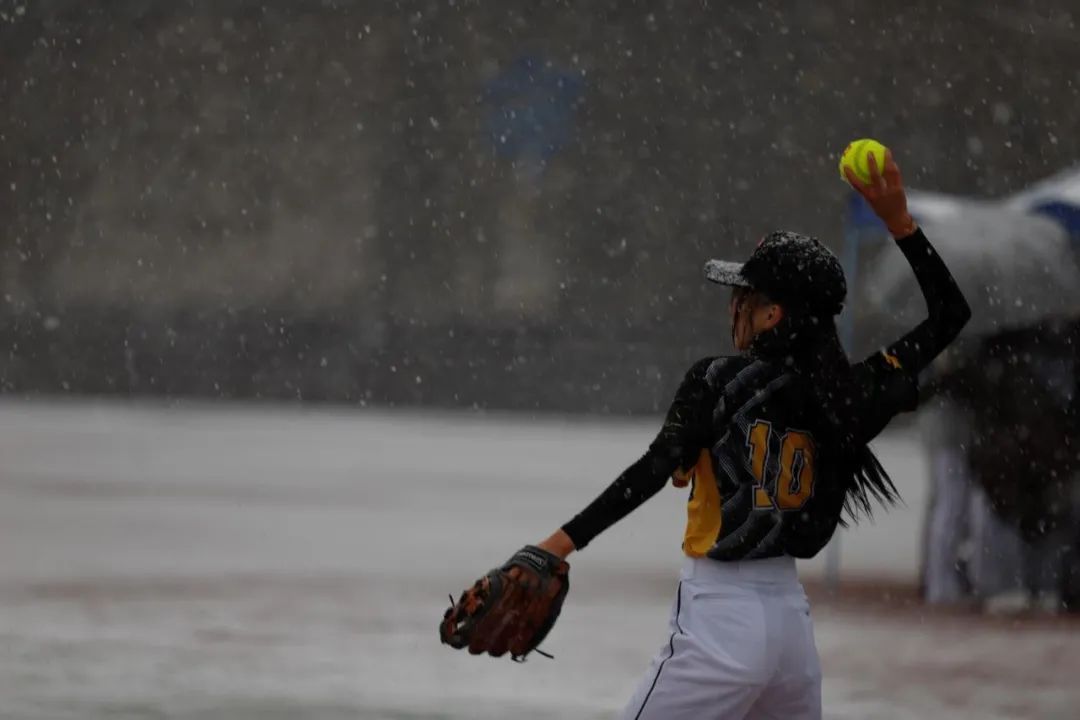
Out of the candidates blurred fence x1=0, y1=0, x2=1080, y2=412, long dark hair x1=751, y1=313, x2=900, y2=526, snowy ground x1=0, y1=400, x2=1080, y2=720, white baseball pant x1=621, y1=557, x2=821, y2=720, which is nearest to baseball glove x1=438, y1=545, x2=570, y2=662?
white baseball pant x1=621, y1=557, x2=821, y2=720

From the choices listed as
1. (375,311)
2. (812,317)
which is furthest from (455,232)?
(812,317)

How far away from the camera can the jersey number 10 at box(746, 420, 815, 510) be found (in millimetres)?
3309

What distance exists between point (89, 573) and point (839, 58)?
1083 inches

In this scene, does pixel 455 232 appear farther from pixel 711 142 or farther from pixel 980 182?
pixel 980 182

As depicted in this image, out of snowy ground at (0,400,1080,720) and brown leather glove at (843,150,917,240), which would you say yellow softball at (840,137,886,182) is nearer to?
brown leather glove at (843,150,917,240)

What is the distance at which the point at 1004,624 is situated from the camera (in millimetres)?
9000

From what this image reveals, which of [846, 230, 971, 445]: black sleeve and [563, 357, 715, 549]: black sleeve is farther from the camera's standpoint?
[846, 230, 971, 445]: black sleeve

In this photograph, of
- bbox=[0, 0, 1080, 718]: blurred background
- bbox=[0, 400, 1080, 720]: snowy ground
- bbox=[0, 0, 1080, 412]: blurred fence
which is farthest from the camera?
bbox=[0, 0, 1080, 412]: blurred fence

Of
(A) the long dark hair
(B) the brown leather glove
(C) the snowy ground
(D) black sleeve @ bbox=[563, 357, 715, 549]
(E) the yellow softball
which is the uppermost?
(E) the yellow softball

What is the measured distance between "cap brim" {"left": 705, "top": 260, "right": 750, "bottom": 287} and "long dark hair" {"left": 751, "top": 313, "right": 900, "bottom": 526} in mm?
105

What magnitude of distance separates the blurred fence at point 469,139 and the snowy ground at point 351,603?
49.6ft

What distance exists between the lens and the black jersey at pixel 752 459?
3.26 metres

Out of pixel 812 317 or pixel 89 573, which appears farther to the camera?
pixel 89 573

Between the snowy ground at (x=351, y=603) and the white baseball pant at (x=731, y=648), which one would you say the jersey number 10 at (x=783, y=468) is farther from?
the snowy ground at (x=351, y=603)
